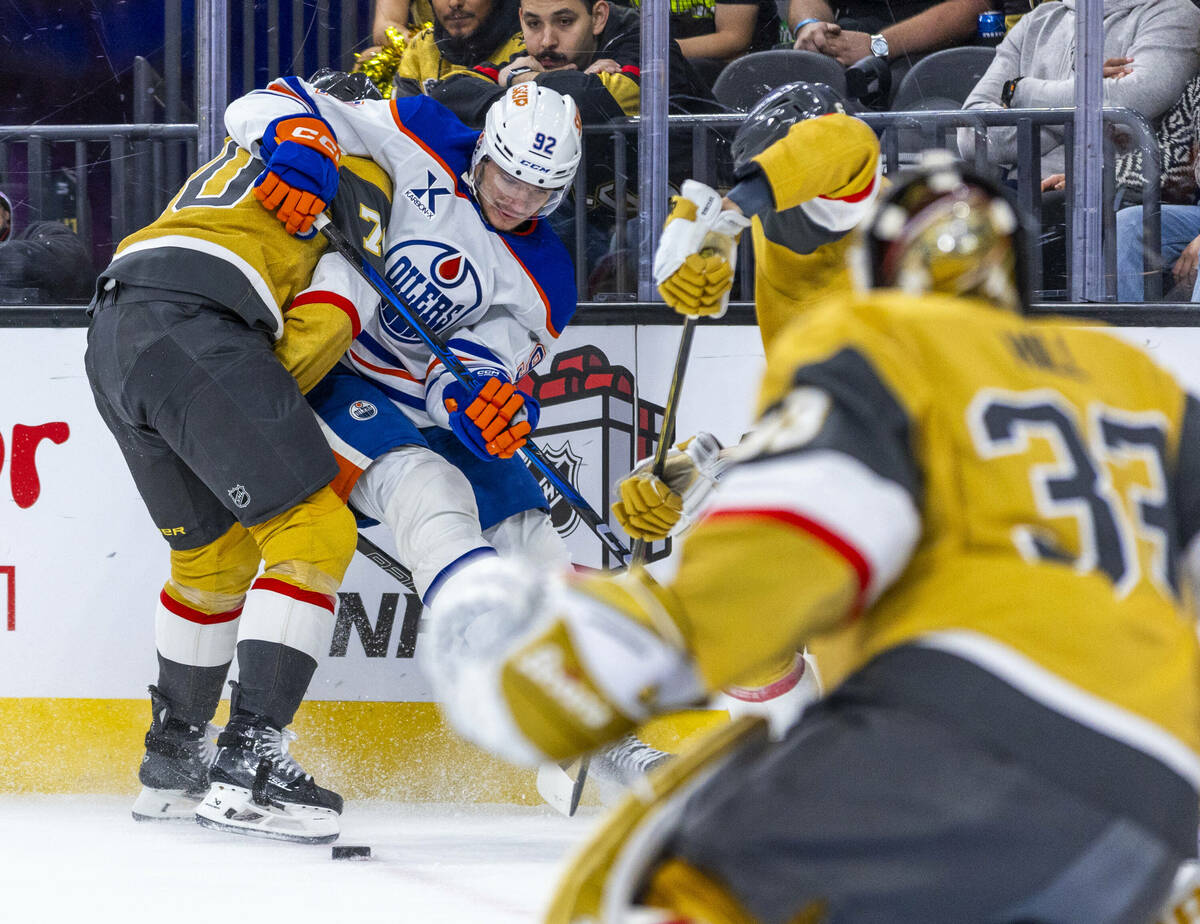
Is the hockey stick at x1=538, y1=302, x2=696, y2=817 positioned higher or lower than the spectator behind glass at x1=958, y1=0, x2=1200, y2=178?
lower

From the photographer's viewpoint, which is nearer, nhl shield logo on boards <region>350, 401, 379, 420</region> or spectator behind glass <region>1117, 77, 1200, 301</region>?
nhl shield logo on boards <region>350, 401, 379, 420</region>

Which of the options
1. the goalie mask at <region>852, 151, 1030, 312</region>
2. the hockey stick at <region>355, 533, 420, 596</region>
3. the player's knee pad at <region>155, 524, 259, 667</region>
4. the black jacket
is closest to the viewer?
the goalie mask at <region>852, 151, 1030, 312</region>

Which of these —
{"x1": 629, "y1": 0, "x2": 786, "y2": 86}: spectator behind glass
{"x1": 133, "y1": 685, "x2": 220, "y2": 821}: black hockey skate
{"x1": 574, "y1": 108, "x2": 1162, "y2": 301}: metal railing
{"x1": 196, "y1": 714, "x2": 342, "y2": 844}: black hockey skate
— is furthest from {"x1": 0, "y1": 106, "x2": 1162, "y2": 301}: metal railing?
{"x1": 196, "y1": 714, "x2": 342, "y2": 844}: black hockey skate

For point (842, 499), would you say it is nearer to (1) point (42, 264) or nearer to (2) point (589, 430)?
(2) point (589, 430)

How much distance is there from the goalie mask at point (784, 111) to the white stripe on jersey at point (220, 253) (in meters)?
0.88

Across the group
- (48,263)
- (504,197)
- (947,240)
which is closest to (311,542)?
(504,197)

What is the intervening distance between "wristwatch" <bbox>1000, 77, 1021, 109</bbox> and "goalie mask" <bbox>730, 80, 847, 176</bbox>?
2.24 ft

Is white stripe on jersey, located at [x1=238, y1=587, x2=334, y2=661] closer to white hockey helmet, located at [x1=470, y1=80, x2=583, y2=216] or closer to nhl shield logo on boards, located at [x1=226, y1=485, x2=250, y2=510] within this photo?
nhl shield logo on boards, located at [x1=226, y1=485, x2=250, y2=510]

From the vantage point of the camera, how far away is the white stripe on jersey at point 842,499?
2.57 ft

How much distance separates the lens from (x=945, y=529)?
83 centimetres

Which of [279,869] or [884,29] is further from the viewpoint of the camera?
[884,29]

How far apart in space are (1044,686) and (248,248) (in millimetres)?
1959

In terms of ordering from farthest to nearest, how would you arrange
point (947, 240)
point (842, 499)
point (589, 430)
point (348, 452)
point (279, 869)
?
point (589, 430) < point (348, 452) < point (279, 869) < point (947, 240) < point (842, 499)

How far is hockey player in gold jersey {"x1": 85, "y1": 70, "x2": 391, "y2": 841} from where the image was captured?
7.63 ft
